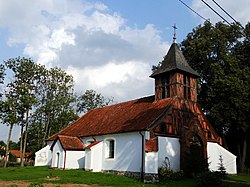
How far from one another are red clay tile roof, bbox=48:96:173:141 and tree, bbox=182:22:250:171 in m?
7.98

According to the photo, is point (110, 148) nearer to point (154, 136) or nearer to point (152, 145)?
point (154, 136)

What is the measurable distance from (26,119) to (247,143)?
29.6 m

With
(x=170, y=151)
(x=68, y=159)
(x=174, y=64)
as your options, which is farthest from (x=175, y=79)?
(x=68, y=159)

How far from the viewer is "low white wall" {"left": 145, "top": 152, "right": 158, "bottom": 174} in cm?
2214

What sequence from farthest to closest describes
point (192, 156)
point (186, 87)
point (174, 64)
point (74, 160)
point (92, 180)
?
point (74, 160)
point (186, 87)
point (174, 64)
point (192, 156)
point (92, 180)

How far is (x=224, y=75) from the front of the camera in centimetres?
3275

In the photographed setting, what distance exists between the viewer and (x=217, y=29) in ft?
117

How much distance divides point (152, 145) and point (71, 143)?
35.5 ft

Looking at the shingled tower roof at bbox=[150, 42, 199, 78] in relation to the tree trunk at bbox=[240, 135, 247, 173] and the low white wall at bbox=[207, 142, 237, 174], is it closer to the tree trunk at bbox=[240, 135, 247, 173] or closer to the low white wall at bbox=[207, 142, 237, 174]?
the low white wall at bbox=[207, 142, 237, 174]

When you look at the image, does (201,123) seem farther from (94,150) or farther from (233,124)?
(94,150)

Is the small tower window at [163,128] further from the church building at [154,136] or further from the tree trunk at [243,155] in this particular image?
the tree trunk at [243,155]

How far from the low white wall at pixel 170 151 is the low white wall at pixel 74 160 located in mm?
9534

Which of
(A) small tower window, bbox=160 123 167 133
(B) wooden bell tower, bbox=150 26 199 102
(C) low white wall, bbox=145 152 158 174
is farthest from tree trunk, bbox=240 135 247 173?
(C) low white wall, bbox=145 152 158 174

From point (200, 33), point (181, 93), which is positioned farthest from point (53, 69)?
point (181, 93)
